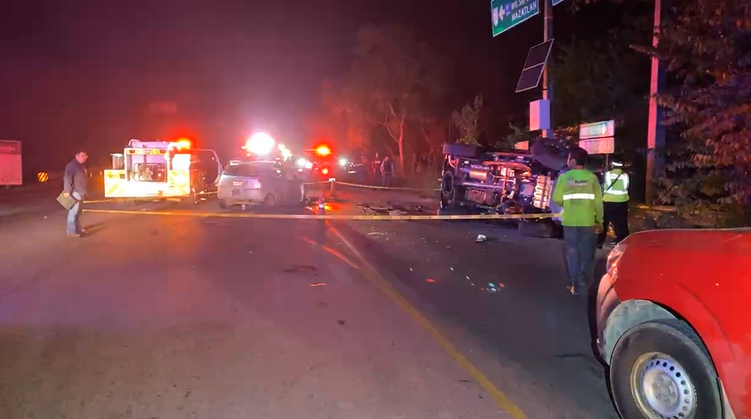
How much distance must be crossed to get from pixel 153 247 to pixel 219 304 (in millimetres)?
4882

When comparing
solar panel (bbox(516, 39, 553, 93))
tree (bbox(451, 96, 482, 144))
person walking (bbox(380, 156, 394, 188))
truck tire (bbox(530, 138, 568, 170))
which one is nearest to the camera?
truck tire (bbox(530, 138, 568, 170))

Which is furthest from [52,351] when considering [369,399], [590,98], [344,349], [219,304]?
[590,98]

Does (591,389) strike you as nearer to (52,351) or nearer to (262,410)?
(262,410)

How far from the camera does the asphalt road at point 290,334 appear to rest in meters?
4.93

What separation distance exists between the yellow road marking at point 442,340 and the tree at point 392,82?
26.9m

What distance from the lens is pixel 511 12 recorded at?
620 inches

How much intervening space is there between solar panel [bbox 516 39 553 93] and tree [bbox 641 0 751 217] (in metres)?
4.28

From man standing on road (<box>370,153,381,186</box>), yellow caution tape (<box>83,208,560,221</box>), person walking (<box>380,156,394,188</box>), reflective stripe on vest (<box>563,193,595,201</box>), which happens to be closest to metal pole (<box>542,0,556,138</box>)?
yellow caution tape (<box>83,208,560,221</box>)

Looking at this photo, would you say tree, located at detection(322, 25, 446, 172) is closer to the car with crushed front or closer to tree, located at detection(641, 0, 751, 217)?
the car with crushed front

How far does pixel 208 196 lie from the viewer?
2369 centimetres

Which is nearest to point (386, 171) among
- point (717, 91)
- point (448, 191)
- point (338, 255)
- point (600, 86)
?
point (448, 191)

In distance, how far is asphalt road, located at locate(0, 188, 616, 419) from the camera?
4926mm

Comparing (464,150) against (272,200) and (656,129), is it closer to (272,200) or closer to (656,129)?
(656,129)

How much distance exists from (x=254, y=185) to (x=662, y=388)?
15567 mm
